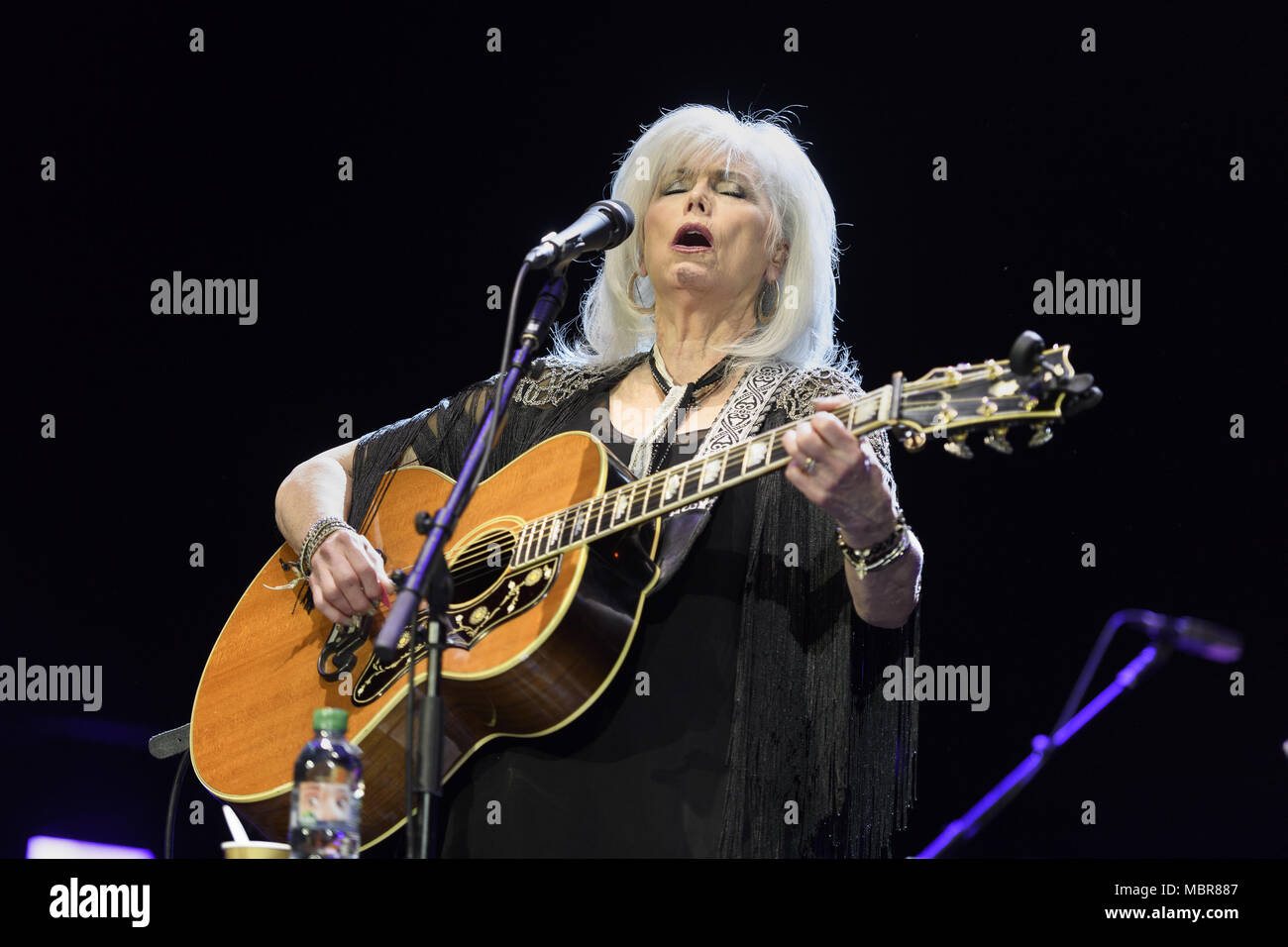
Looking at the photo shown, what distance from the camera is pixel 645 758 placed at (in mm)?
2674

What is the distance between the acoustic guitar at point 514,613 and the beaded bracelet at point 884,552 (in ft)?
0.61

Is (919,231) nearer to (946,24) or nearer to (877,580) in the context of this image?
(946,24)

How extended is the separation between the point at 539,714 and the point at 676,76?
2238 mm

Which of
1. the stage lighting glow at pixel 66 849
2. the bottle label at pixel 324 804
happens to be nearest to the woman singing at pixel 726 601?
the bottle label at pixel 324 804

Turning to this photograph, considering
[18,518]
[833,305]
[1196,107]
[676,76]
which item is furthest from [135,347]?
[1196,107]

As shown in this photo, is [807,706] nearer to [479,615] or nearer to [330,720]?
[479,615]

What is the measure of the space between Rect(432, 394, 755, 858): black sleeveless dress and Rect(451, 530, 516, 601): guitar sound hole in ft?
0.99

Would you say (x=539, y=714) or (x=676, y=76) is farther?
(x=676, y=76)

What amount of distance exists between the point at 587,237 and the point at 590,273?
193 centimetres

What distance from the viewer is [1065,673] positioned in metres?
3.72

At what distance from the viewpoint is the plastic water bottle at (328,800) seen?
205 centimetres

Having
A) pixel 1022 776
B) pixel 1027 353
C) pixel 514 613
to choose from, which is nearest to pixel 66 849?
pixel 514 613

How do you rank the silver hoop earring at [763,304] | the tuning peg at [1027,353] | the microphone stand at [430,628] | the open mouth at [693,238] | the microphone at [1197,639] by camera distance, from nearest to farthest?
the microphone stand at [430,628] → the tuning peg at [1027,353] → the microphone at [1197,639] → the open mouth at [693,238] → the silver hoop earring at [763,304]

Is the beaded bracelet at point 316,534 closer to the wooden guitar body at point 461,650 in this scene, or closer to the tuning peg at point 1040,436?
the wooden guitar body at point 461,650
